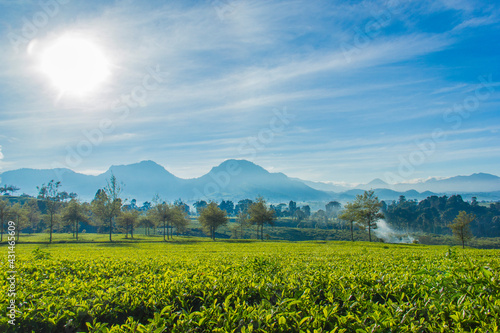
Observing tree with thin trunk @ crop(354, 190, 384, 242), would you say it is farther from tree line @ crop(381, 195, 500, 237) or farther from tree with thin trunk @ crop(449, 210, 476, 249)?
tree line @ crop(381, 195, 500, 237)

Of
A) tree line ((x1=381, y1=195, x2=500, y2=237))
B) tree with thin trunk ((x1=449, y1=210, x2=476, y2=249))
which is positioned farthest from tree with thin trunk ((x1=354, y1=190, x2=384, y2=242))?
tree line ((x1=381, y1=195, x2=500, y2=237))

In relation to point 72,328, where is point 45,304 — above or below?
above

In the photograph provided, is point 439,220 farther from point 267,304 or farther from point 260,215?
point 267,304

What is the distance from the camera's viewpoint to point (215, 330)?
141 inches

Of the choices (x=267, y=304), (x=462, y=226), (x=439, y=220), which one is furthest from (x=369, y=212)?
(x=439, y=220)

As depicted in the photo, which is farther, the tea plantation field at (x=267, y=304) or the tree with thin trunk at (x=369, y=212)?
the tree with thin trunk at (x=369, y=212)

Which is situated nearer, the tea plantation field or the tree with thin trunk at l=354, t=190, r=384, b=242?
the tea plantation field

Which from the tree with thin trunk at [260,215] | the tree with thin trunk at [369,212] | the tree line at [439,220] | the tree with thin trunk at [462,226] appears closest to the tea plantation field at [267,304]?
the tree with thin trunk at [369,212]

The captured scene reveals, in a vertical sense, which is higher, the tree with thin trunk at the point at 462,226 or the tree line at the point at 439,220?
the tree with thin trunk at the point at 462,226

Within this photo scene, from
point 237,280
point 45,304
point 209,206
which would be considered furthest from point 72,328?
point 209,206

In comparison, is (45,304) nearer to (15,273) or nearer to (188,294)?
(188,294)

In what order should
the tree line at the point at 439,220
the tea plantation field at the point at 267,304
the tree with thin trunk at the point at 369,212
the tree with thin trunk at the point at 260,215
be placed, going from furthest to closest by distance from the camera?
the tree line at the point at 439,220 → the tree with thin trunk at the point at 260,215 → the tree with thin trunk at the point at 369,212 → the tea plantation field at the point at 267,304

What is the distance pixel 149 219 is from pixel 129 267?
7760 cm

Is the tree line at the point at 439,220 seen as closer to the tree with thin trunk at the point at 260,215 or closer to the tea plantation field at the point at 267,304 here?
the tree with thin trunk at the point at 260,215
